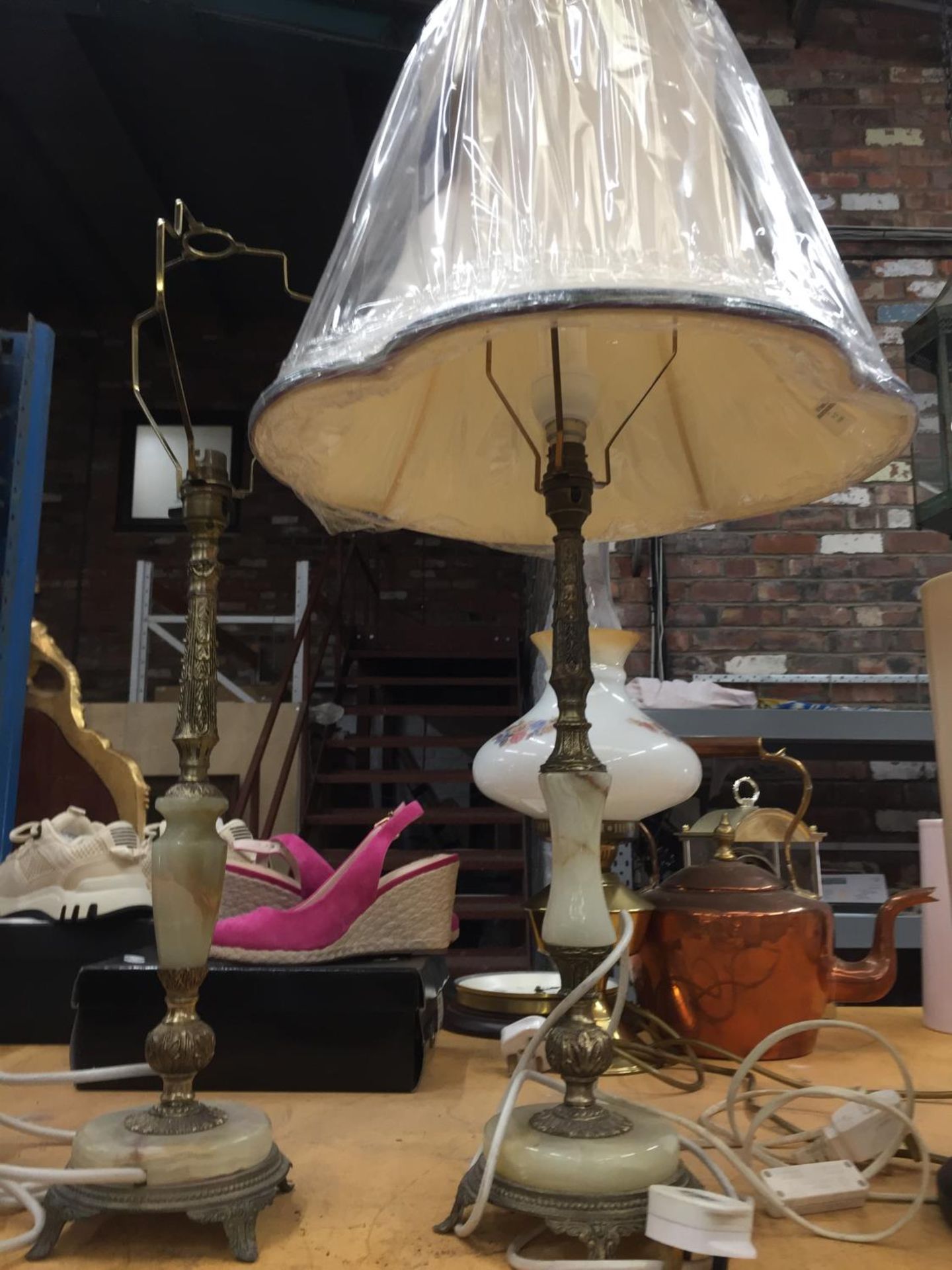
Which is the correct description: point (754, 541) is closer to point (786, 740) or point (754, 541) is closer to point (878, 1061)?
point (786, 740)

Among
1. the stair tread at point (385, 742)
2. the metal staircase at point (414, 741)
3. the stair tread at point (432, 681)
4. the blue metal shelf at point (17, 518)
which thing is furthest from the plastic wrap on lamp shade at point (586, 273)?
the stair tread at point (432, 681)

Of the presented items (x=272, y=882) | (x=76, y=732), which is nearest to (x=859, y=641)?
(x=272, y=882)

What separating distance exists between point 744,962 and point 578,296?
602mm

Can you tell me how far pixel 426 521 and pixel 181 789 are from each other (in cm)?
30

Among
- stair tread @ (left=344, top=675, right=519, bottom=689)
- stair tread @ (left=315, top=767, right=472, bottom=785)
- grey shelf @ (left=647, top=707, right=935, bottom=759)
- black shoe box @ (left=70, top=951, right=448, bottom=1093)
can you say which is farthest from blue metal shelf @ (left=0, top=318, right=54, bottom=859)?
stair tread @ (left=344, top=675, right=519, bottom=689)

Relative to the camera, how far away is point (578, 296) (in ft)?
1.30

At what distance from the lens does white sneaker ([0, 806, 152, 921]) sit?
36.9 inches

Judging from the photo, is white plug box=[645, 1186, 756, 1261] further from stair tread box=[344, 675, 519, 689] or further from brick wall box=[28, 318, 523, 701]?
brick wall box=[28, 318, 523, 701]

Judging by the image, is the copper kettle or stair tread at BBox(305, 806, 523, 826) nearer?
the copper kettle

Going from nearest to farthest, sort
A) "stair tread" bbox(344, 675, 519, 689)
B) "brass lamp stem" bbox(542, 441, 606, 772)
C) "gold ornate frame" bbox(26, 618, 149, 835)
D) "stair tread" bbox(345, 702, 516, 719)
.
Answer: "brass lamp stem" bbox(542, 441, 606, 772) → "gold ornate frame" bbox(26, 618, 149, 835) → "stair tread" bbox(345, 702, 516, 719) → "stair tread" bbox(344, 675, 519, 689)

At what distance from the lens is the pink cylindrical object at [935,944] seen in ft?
3.11

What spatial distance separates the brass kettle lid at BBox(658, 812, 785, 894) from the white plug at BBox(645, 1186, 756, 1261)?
0.43m

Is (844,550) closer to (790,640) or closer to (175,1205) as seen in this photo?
(790,640)

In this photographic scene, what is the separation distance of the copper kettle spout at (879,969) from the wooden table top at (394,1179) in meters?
0.06
